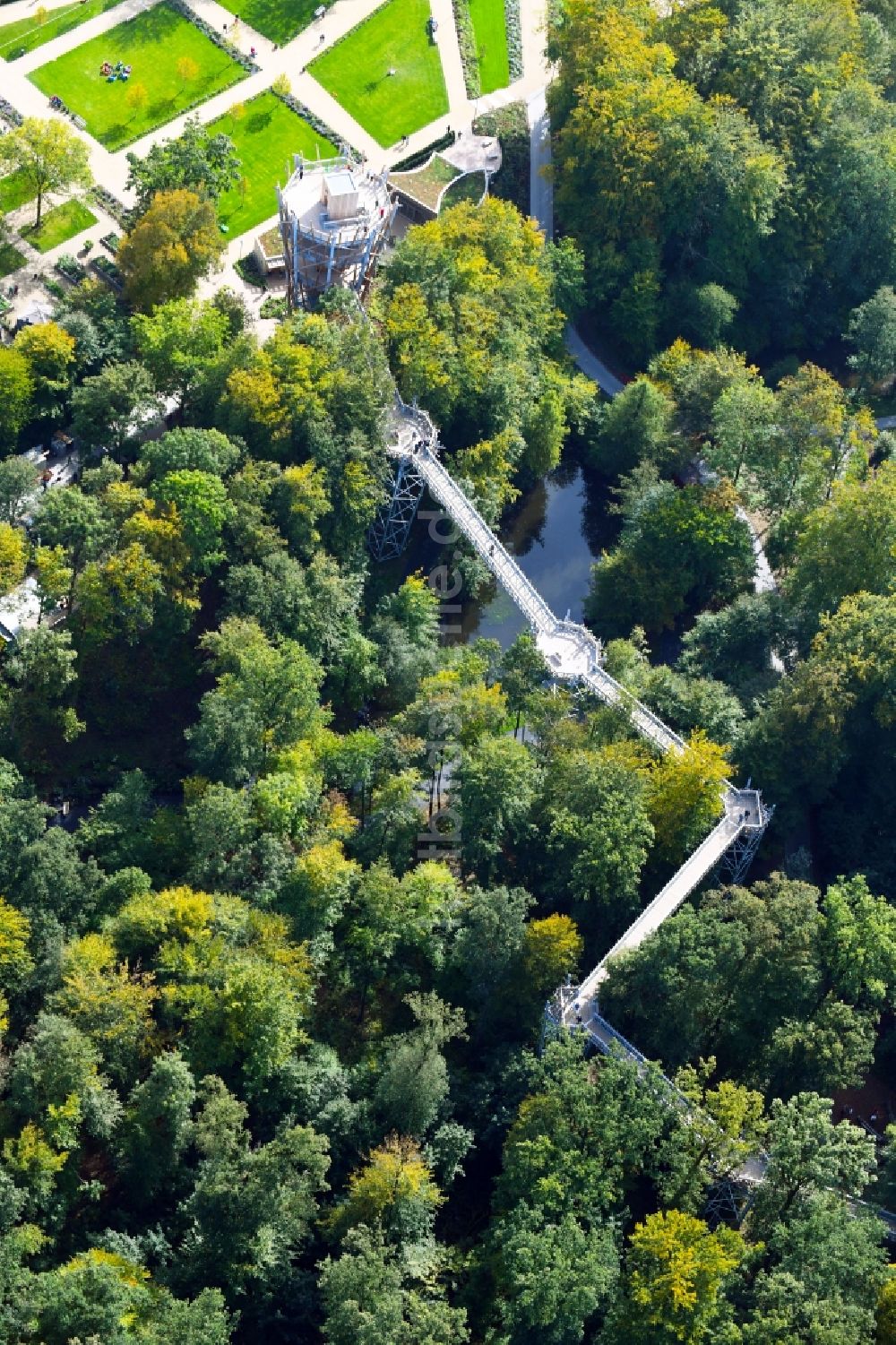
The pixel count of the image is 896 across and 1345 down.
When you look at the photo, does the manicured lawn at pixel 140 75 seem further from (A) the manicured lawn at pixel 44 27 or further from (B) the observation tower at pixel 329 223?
(B) the observation tower at pixel 329 223

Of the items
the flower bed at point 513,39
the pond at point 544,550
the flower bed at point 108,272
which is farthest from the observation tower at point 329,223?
the flower bed at point 513,39

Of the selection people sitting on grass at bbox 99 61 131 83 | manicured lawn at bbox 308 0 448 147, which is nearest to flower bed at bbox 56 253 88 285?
people sitting on grass at bbox 99 61 131 83

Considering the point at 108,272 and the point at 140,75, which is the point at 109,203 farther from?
the point at 140,75

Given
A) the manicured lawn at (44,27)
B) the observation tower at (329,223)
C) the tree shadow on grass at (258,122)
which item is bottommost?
the observation tower at (329,223)

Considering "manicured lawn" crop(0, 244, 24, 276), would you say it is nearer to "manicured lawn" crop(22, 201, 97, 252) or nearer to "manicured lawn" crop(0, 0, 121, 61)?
"manicured lawn" crop(22, 201, 97, 252)

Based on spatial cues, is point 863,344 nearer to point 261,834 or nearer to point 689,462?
point 689,462

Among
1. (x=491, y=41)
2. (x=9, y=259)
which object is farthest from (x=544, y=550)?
(x=491, y=41)
